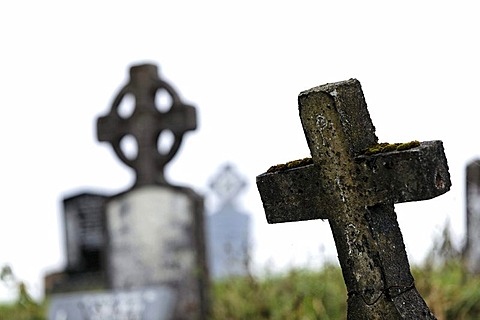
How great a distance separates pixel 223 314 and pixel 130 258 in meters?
1.01

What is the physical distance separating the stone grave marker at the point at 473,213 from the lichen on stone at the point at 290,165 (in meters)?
5.08

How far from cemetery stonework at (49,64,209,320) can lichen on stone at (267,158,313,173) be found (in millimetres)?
4163

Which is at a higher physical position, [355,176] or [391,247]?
[355,176]

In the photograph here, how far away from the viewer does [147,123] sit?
735 cm

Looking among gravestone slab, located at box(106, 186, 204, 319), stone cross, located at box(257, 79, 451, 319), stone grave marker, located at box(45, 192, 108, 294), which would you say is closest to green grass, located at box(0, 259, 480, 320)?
gravestone slab, located at box(106, 186, 204, 319)

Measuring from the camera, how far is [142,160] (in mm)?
7312

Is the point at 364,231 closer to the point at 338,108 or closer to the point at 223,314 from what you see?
the point at 338,108

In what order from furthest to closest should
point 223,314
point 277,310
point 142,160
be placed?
point 142,160 → point 223,314 → point 277,310

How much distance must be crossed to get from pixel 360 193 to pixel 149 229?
186 inches

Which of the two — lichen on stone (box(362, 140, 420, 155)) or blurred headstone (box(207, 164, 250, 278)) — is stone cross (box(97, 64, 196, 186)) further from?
blurred headstone (box(207, 164, 250, 278))

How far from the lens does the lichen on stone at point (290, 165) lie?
2783 mm

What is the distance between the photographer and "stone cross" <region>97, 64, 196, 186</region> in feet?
23.6

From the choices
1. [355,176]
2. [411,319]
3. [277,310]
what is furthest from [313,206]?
[277,310]

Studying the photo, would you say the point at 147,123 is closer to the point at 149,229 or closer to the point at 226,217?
the point at 149,229
